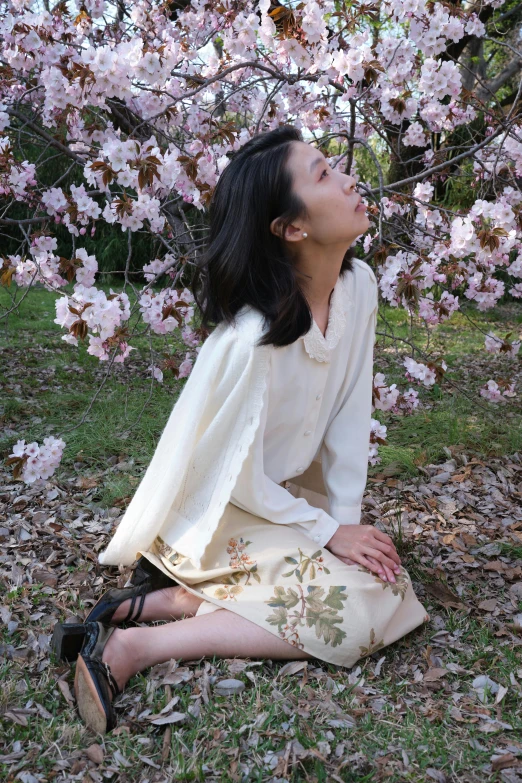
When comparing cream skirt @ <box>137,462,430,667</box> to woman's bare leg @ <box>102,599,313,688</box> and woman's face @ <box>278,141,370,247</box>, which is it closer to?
woman's bare leg @ <box>102,599,313,688</box>

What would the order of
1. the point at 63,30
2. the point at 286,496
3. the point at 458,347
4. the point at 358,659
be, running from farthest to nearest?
1. the point at 458,347
2. the point at 63,30
3. the point at 286,496
4. the point at 358,659

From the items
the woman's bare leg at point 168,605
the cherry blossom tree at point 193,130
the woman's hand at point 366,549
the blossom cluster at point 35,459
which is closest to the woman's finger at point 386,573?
the woman's hand at point 366,549

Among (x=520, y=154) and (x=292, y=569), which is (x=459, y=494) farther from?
(x=520, y=154)

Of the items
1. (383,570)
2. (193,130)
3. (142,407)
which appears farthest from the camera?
(142,407)

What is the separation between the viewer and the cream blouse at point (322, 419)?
1696mm

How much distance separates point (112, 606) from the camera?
171 cm

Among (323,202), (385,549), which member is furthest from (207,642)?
(323,202)

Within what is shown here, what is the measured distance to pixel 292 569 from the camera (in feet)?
5.36

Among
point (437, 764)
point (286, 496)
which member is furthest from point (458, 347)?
point (437, 764)

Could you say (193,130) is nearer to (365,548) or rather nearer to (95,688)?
(365,548)

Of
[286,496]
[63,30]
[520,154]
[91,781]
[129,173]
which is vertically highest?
[63,30]

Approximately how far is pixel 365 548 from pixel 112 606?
1.99ft

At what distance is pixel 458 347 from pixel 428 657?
13.6 ft

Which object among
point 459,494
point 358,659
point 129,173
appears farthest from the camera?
point 459,494
